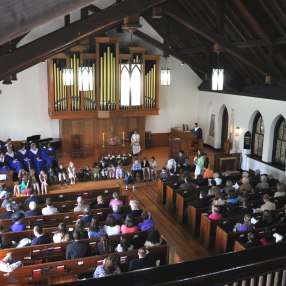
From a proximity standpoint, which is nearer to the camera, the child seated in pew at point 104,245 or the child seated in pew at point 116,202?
the child seated in pew at point 104,245

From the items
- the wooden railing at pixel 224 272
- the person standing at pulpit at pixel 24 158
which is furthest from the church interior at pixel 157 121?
the person standing at pulpit at pixel 24 158

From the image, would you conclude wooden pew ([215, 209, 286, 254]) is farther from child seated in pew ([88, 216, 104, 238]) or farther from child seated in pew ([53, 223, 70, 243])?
child seated in pew ([53, 223, 70, 243])

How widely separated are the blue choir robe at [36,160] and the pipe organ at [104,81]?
9.13 feet

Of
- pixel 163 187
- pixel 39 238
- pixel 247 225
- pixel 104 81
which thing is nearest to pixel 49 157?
pixel 104 81

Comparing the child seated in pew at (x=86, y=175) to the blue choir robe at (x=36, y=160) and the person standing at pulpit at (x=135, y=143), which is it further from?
the person standing at pulpit at (x=135, y=143)

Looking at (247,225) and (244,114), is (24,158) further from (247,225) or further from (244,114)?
(244,114)

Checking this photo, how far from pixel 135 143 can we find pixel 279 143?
6642 mm

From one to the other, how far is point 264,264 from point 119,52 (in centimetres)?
1710

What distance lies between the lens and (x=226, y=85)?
52.9ft

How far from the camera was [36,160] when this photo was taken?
46.7ft

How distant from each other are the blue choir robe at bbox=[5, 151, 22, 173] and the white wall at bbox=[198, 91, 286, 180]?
9.91 m

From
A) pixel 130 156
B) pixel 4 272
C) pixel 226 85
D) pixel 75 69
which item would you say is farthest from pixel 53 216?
Result: pixel 226 85

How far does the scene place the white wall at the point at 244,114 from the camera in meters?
14.5

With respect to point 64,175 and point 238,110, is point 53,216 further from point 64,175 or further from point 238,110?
point 238,110
